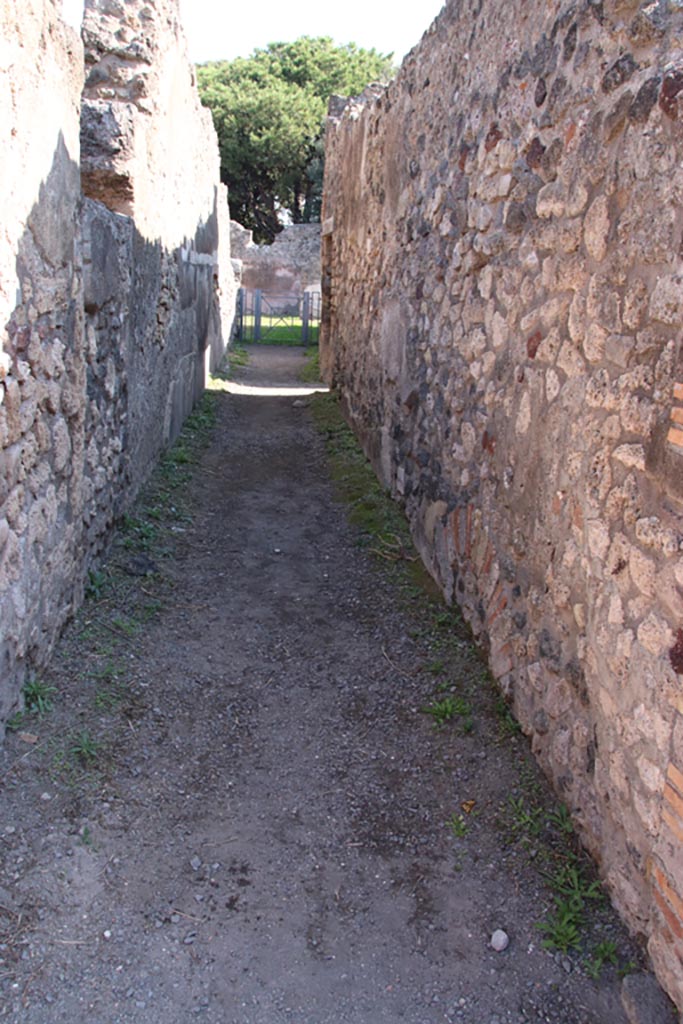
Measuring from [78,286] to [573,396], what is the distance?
216 centimetres

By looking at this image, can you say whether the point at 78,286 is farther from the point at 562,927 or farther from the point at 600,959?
the point at 600,959

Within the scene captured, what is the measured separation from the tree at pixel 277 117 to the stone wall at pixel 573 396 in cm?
2775

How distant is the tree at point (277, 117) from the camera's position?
97.8 ft

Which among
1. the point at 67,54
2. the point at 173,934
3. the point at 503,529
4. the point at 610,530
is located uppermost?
the point at 67,54

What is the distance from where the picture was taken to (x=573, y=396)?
260 cm

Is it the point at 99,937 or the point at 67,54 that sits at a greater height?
the point at 67,54

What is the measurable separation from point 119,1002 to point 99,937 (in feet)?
0.69

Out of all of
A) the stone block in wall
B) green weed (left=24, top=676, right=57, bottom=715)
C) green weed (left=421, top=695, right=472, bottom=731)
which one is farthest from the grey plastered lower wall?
green weed (left=421, top=695, right=472, bottom=731)

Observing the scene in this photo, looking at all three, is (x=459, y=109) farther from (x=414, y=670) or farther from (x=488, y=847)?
(x=488, y=847)

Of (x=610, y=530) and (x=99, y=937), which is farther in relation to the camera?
(x=610, y=530)

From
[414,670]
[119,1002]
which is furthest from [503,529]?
[119,1002]

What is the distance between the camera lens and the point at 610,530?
7.57 feet

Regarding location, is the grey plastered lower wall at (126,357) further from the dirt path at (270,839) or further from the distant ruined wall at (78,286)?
the dirt path at (270,839)

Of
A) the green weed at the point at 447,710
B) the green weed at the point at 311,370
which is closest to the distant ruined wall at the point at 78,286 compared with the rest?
the green weed at the point at 447,710
